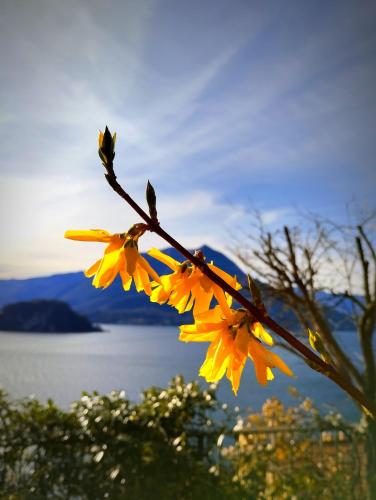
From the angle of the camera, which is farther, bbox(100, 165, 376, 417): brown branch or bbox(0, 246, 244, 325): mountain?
bbox(0, 246, 244, 325): mountain

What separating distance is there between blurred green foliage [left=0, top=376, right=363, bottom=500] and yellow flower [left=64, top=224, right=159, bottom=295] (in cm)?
244

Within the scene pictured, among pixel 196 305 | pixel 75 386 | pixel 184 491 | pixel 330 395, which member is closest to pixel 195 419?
pixel 184 491

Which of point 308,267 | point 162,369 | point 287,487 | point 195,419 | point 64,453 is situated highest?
point 308,267

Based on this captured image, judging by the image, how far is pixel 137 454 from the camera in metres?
2.77

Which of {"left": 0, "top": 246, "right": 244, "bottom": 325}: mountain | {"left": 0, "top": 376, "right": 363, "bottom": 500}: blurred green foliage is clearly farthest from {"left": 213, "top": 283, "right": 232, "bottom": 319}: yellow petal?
{"left": 0, "top": 246, "right": 244, "bottom": 325}: mountain

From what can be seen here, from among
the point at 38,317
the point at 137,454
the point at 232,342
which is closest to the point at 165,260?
the point at 232,342

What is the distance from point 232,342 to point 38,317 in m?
49.6

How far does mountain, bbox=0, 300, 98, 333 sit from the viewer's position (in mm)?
45906

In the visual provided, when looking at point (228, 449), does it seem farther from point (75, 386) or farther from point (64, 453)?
point (75, 386)

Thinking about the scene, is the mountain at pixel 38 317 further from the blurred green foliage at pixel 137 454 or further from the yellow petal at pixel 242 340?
the yellow petal at pixel 242 340

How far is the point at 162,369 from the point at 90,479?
2190 cm

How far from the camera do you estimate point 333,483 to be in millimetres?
3039

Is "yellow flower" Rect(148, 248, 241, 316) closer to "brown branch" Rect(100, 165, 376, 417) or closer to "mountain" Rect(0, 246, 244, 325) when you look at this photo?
"brown branch" Rect(100, 165, 376, 417)

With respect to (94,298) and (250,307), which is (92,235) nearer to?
(250,307)
